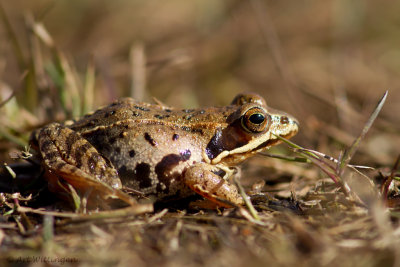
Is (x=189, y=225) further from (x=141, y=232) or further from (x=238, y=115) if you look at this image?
(x=238, y=115)

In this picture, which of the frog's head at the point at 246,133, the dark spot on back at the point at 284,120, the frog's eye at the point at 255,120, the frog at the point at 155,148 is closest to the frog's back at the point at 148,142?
the frog at the point at 155,148

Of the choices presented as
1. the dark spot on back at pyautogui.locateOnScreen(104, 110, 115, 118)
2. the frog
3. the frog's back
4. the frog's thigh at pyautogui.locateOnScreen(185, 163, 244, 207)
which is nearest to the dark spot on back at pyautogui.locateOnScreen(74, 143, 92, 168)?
the frog

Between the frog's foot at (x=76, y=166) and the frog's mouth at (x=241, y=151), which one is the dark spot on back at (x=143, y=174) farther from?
the frog's mouth at (x=241, y=151)

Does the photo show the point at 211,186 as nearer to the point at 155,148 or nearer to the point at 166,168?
the point at 166,168

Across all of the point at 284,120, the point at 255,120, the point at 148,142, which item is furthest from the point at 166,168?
the point at 284,120

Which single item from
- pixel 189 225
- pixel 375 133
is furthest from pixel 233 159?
pixel 375 133

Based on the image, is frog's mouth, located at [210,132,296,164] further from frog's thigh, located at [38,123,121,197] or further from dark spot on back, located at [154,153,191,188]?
frog's thigh, located at [38,123,121,197]
